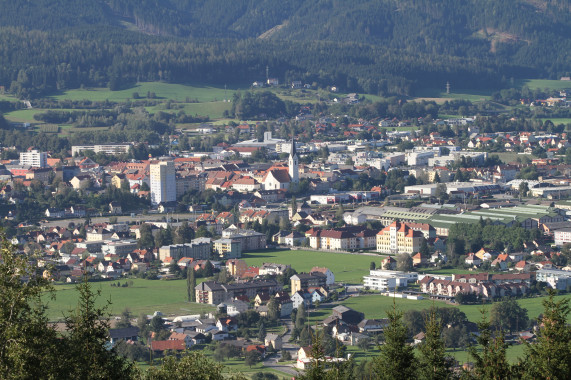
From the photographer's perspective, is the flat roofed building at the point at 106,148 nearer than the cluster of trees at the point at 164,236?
No

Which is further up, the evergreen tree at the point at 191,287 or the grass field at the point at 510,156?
the grass field at the point at 510,156

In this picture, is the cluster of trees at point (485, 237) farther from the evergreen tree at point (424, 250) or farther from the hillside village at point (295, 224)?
the evergreen tree at point (424, 250)

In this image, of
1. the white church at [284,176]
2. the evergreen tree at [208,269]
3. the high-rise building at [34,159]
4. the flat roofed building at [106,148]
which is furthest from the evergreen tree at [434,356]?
the flat roofed building at [106,148]

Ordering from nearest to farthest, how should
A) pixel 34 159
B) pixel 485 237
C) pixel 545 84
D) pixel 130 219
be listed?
pixel 485 237
pixel 130 219
pixel 34 159
pixel 545 84

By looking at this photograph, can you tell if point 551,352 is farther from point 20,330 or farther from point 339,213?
point 339,213

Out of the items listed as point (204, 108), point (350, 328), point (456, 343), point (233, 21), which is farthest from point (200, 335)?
point (233, 21)

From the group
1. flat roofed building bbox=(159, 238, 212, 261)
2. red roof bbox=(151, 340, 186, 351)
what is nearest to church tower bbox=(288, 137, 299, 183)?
flat roofed building bbox=(159, 238, 212, 261)

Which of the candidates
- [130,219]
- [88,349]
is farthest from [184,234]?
[88,349]
